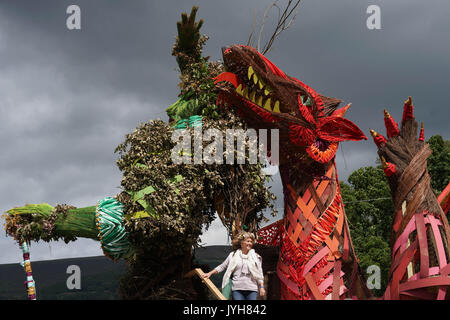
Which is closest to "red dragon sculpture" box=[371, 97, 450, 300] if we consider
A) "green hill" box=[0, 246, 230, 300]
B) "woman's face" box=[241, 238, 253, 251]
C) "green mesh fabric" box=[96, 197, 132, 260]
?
"woman's face" box=[241, 238, 253, 251]

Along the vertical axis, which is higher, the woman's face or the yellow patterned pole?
the woman's face

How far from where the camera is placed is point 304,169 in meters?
7.25

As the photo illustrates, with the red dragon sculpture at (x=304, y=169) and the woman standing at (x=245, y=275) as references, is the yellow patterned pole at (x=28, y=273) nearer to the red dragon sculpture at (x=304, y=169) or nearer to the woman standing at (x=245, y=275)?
the woman standing at (x=245, y=275)

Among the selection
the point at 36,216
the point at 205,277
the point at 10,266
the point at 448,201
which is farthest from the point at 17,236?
the point at 10,266

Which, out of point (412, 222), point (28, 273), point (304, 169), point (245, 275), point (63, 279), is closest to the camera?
point (245, 275)

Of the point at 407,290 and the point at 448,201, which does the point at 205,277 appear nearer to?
the point at 407,290

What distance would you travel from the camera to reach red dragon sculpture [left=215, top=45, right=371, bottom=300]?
6848 millimetres

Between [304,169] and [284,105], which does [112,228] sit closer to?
[304,169]

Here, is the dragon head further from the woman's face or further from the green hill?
the green hill

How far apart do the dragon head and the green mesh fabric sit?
2517 mm

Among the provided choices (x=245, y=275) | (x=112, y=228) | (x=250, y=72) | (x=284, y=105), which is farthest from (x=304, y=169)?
(x=112, y=228)

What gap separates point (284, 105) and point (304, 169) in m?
1.03

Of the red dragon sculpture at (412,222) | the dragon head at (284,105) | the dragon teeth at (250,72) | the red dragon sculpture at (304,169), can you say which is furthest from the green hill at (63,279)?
the red dragon sculpture at (412,222)
